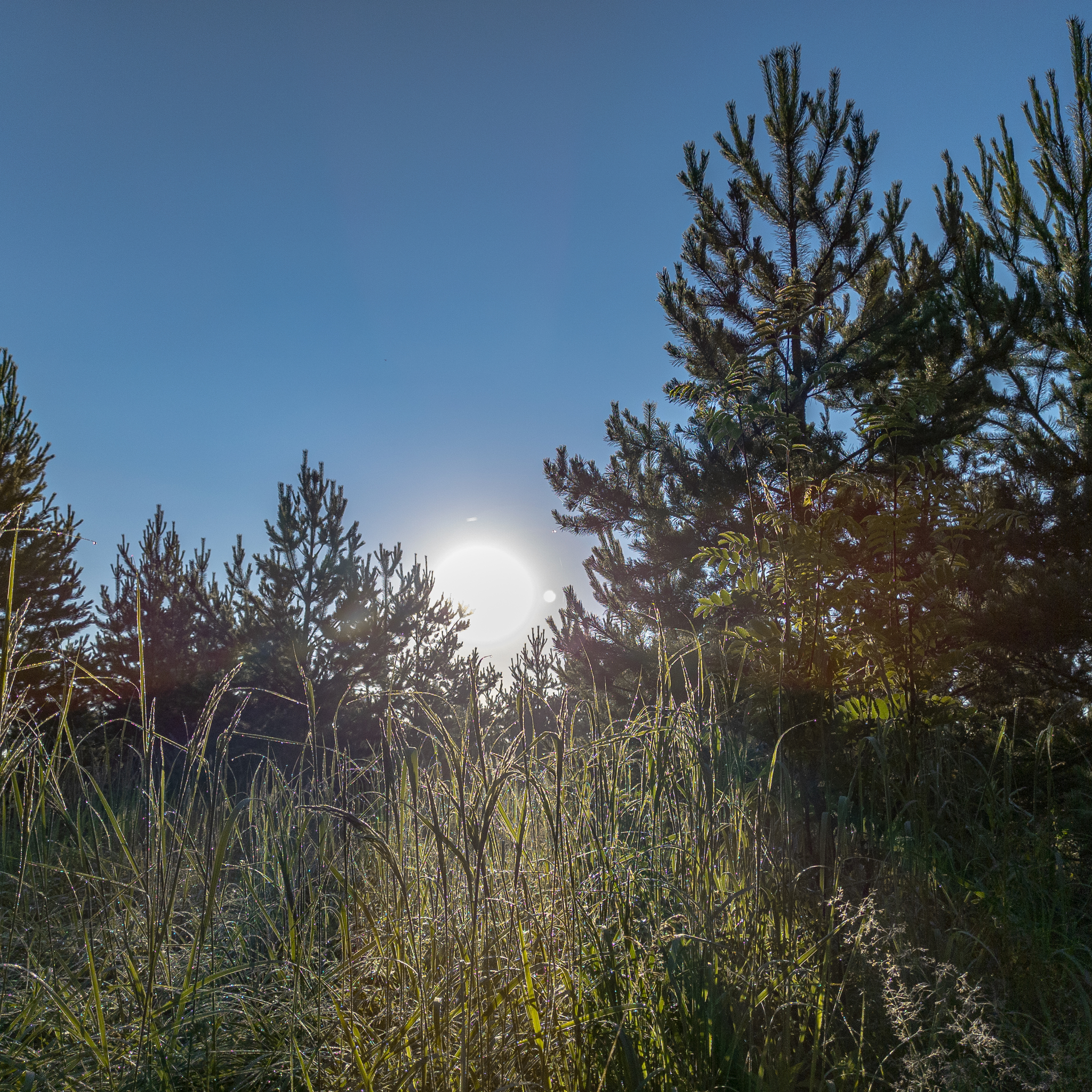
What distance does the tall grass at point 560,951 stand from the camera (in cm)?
123

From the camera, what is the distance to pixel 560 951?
59.1 inches

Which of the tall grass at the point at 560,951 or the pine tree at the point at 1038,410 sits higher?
the pine tree at the point at 1038,410

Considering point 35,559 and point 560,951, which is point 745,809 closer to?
point 560,951

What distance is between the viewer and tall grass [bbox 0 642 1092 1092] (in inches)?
48.5

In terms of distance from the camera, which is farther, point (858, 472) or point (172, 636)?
point (172, 636)

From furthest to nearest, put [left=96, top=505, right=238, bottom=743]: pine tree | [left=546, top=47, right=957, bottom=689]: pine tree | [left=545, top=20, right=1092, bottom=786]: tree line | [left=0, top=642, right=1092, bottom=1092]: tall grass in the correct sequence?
[left=96, top=505, right=238, bottom=743]: pine tree
[left=546, top=47, right=957, bottom=689]: pine tree
[left=545, top=20, right=1092, bottom=786]: tree line
[left=0, top=642, right=1092, bottom=1092]: tall grass

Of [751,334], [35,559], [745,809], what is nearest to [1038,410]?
[751,334]

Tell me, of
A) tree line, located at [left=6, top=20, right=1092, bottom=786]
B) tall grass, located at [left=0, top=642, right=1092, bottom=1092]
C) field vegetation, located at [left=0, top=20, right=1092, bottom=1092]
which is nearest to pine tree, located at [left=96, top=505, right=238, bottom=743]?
tree line, located at [left=6, top=20, right=1092, bottom=786]

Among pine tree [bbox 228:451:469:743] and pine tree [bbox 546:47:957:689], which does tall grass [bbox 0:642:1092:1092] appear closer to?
pine tree [bbox 546:47:957:689]

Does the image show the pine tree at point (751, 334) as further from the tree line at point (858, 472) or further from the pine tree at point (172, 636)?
the pine tree at point (172, 636)

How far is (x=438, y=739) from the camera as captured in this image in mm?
1439

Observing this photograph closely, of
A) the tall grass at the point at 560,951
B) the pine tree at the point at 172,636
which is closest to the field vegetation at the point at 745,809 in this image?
the tall grass at the point at 560,951

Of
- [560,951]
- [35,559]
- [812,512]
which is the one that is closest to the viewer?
[560,951]

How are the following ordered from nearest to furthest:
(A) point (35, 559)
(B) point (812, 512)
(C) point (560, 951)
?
1. (C) point (560, 951)
2. (B) point (812, 512)
3. (A) point (35, 559)
